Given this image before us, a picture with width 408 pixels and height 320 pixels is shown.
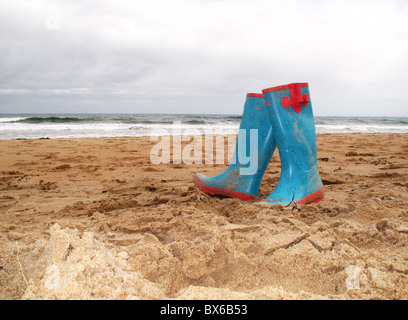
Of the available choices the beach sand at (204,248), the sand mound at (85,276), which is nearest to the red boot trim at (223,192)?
the beach sand at (204,248)

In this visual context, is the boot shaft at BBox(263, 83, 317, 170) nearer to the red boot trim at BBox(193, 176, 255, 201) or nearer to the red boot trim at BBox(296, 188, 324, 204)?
the red boot trim at BBox(296, 188, 324, 204)

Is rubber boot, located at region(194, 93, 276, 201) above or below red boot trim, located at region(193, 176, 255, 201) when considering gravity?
above

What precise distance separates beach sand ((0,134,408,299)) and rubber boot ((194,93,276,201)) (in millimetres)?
183

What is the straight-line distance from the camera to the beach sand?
0.69 m

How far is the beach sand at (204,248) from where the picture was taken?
69 cm

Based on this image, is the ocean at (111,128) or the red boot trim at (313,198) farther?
the ocean at (111,128)

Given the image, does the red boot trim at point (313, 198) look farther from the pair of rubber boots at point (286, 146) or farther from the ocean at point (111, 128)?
the ocean at point (111, 128)

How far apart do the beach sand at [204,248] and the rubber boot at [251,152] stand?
18 centimetres

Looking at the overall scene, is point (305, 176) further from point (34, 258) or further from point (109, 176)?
point (109, 176)

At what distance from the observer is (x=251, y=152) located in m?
1.61

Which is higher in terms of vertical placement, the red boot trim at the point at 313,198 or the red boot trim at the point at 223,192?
the red boot trim at the point at 313,198

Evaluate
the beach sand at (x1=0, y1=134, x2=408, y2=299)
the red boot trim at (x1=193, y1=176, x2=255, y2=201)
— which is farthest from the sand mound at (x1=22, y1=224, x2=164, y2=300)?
the red boot trim at (x1=193, y1=176, x2=255, y2=201)

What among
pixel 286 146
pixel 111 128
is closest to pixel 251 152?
pixel 286 146

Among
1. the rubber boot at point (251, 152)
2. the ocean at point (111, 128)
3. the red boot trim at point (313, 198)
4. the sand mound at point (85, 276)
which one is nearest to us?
the sand mound at point (85, 276)
